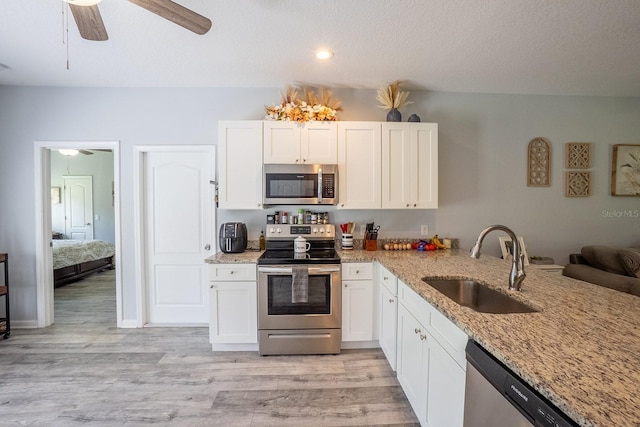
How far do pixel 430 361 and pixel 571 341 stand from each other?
727mm

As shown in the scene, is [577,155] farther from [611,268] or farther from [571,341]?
[571,341]

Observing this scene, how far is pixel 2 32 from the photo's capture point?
2.21m

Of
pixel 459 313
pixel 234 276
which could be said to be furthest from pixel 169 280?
pixel 459 313

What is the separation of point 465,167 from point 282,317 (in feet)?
8.39

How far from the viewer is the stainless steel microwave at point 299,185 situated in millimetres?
2961

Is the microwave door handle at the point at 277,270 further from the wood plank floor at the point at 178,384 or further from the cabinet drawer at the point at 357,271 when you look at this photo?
the wood plank floor at the point at 178,384

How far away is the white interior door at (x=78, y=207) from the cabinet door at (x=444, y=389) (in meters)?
8.09

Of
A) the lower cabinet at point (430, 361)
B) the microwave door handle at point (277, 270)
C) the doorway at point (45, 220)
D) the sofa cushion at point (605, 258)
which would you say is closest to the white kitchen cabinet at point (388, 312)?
the lower cabinet at point (430, 361)

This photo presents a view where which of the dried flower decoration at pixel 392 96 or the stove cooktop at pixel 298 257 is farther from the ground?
the dried flower decoration at pixel 392 96

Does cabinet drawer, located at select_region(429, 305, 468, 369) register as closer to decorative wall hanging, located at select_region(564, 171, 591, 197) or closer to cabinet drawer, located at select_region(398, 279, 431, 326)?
cabinet drawer, located at select_region(398, 279, 431, 326)

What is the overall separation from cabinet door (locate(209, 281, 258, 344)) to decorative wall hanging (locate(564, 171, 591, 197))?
3650 millimetres

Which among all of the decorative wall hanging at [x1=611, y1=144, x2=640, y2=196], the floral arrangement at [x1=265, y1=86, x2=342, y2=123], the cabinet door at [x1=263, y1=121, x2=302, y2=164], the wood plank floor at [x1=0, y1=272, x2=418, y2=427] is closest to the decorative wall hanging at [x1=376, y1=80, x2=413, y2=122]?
the floral arrangement at [x1=265, y1=86, x2=342, y2=123]

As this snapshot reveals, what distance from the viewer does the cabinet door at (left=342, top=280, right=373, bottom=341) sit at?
275 cm

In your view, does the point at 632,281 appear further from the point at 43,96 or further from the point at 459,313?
the point at 43,96
